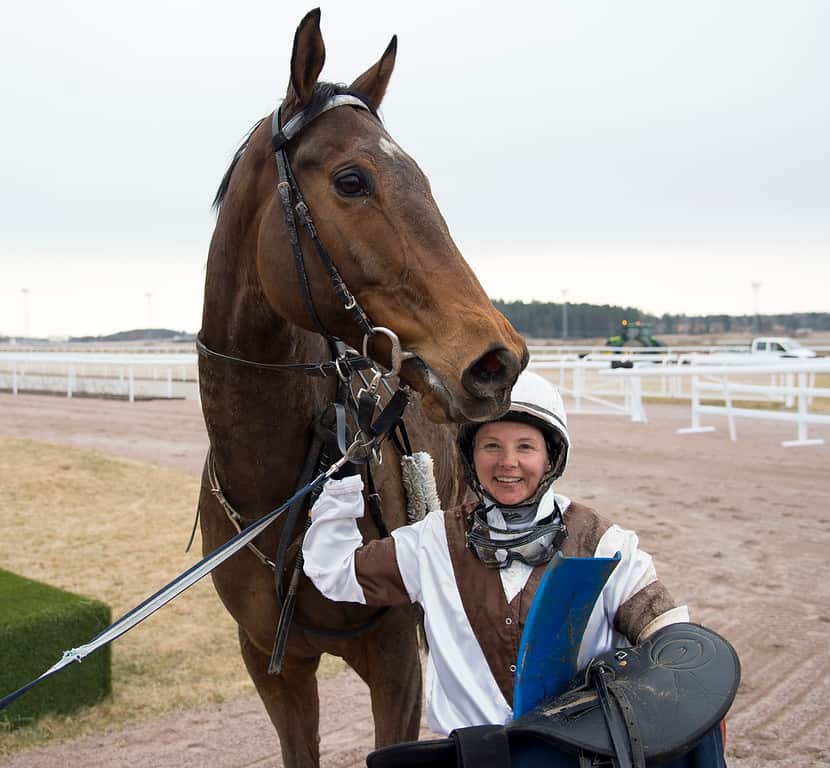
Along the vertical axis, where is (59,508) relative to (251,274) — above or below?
below

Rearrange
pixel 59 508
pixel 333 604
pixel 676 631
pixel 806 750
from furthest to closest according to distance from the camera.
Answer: pixel 59 508 < pixel 806 750 < pixel 333 604 < pixel 676 631

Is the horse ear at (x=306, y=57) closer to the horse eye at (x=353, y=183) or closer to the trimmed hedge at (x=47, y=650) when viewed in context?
the horse eye at (x=353, y=183)

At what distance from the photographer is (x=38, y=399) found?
18.2m

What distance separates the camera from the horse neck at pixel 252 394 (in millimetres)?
2162

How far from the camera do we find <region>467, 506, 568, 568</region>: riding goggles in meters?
1.80

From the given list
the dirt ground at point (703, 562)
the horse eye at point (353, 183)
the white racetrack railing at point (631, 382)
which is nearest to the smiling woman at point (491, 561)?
the horse eye at point (353, 183)

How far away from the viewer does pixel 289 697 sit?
2.64 m

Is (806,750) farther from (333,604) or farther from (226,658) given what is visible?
(226,658)

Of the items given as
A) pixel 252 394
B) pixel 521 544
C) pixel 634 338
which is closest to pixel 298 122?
pixel 252 394

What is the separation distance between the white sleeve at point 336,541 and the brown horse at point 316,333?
0.31 metres

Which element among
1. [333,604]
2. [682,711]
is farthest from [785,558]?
[682,711]

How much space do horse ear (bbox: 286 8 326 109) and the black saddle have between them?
1.38 metres

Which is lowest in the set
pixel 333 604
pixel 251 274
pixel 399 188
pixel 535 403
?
pixel 333 604

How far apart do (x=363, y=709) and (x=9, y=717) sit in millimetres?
1553
